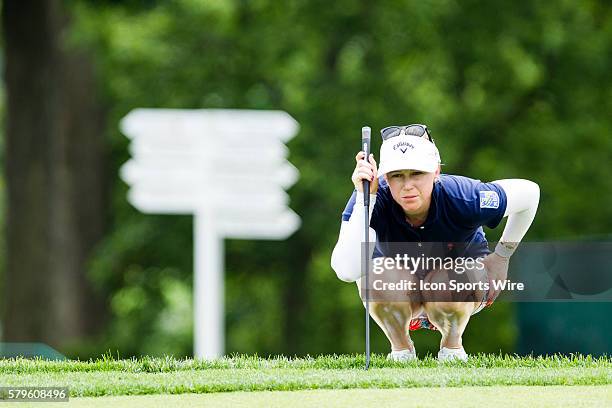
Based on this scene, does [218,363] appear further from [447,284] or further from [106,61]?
[106,61]

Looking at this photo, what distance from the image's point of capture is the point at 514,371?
6.50 meters

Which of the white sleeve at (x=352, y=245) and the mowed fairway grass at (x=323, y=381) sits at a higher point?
the white sleeve at (x=352, y=245)

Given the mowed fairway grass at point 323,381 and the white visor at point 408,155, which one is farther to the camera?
the white visor at point 408,155

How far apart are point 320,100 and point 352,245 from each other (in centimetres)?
1375

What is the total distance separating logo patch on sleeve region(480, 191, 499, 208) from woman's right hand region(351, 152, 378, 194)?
1.78 ft

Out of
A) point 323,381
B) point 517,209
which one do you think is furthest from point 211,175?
point 323,381

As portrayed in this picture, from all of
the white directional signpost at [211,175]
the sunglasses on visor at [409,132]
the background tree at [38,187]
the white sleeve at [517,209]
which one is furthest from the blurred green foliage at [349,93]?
the sunglasses on visor at [409,132]

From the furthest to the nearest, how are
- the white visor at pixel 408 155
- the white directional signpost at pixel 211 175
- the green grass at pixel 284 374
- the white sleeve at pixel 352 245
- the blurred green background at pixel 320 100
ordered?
the blurred green background at pixel 320 100 < the white directional signpost at pixel 211 175 < the white sleeve at pixel 352 245 < the white visor at pixel 408 155 < the green grass at pixel 284 374

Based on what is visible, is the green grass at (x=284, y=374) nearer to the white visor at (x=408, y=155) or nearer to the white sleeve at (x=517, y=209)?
the white sleeve at (x=517, y=209)

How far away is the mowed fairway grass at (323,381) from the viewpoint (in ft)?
18.3

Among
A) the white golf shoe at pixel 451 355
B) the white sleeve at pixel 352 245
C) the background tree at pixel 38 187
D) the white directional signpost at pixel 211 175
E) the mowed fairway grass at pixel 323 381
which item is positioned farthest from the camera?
the background tree at pixel 38 187

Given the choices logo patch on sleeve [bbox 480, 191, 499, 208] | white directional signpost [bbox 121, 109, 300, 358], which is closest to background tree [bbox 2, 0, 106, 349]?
white directional signpost [bbox 121, 109, 300, 358]

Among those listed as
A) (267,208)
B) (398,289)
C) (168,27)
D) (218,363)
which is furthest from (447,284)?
(168,27)

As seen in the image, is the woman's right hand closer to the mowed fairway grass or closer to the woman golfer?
the woman golfer
